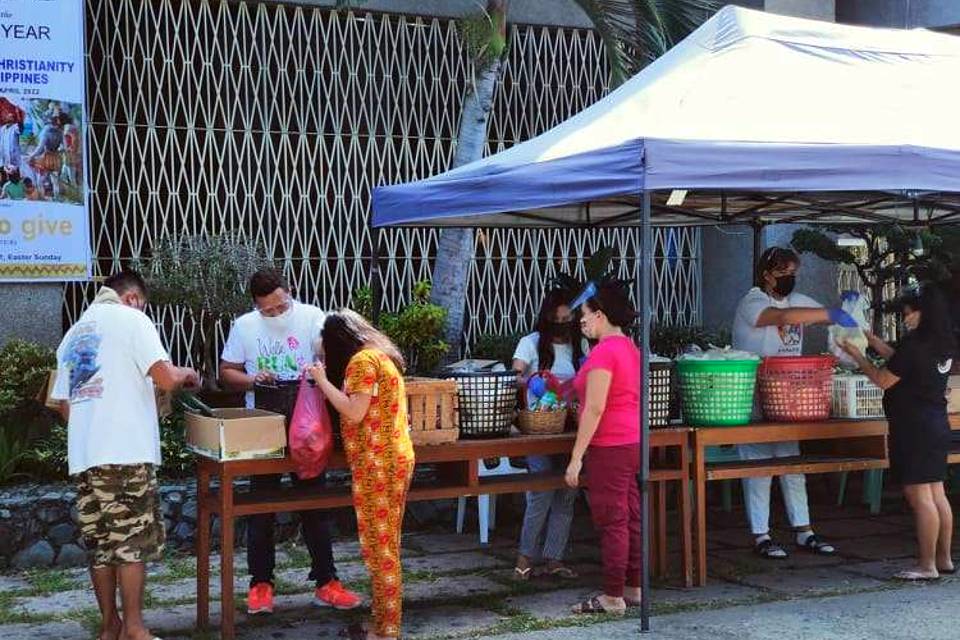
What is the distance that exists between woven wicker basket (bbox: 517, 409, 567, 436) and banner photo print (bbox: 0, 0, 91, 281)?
475cm

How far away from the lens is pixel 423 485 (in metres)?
7.68

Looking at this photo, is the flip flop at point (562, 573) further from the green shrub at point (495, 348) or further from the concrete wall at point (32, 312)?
the concrete wall at point (32, 312)

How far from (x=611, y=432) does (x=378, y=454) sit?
1.29 m

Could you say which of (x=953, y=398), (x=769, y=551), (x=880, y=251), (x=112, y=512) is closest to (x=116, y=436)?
(x=112, y=512)

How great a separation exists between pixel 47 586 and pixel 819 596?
174 inches

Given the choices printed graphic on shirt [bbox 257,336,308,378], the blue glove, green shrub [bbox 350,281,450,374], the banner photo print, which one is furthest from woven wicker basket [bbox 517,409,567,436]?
the banner photo print

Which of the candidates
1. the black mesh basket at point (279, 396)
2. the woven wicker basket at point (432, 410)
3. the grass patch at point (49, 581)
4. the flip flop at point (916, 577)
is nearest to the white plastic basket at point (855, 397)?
the flip flop at point (916, 577)

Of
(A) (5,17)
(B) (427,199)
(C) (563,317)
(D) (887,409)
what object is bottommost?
(D) (887,409)

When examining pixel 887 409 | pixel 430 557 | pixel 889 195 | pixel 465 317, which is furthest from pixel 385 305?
pixel 887 409

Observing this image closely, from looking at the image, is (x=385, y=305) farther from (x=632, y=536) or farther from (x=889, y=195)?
(x=632, y=536)

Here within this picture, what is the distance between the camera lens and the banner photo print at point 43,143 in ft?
35.2

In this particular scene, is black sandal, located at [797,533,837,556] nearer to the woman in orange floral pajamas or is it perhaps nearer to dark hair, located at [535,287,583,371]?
dark hair, located at [535,287,583,371]

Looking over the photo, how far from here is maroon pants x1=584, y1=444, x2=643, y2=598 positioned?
7344 millimetres

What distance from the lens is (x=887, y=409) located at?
8.18 metres
